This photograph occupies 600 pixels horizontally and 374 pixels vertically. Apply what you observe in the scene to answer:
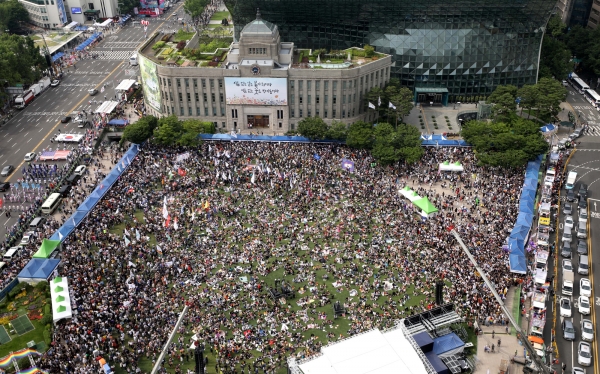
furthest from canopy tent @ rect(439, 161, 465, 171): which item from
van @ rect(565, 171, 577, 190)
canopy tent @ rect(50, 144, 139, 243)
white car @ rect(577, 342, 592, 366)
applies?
canopy tent @ rect(50, 144, 139, 243)

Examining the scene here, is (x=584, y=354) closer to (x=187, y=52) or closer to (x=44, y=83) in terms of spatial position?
(x=187, y=52)

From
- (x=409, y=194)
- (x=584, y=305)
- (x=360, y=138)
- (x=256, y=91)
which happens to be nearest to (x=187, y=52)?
(x=256, y=91)

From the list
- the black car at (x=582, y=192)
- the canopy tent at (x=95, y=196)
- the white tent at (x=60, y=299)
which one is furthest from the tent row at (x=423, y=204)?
the white tent at (x=60, y=299)

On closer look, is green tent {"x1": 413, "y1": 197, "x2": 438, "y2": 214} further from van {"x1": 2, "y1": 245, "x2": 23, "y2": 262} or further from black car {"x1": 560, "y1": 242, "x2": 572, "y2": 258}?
van {"x1": 2, "y1": 245, "x2": 23, "y2": 262}

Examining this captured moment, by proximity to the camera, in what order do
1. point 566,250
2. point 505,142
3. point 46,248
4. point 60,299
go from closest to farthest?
point 60,299 → point 46,248 → point 566,250 → point 505,142

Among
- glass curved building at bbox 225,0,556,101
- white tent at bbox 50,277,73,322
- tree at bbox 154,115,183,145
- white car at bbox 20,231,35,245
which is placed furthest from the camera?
glass curved building at bbox 225,0,556,101

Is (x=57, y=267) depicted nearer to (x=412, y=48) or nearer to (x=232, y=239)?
(x=232, y=239)
